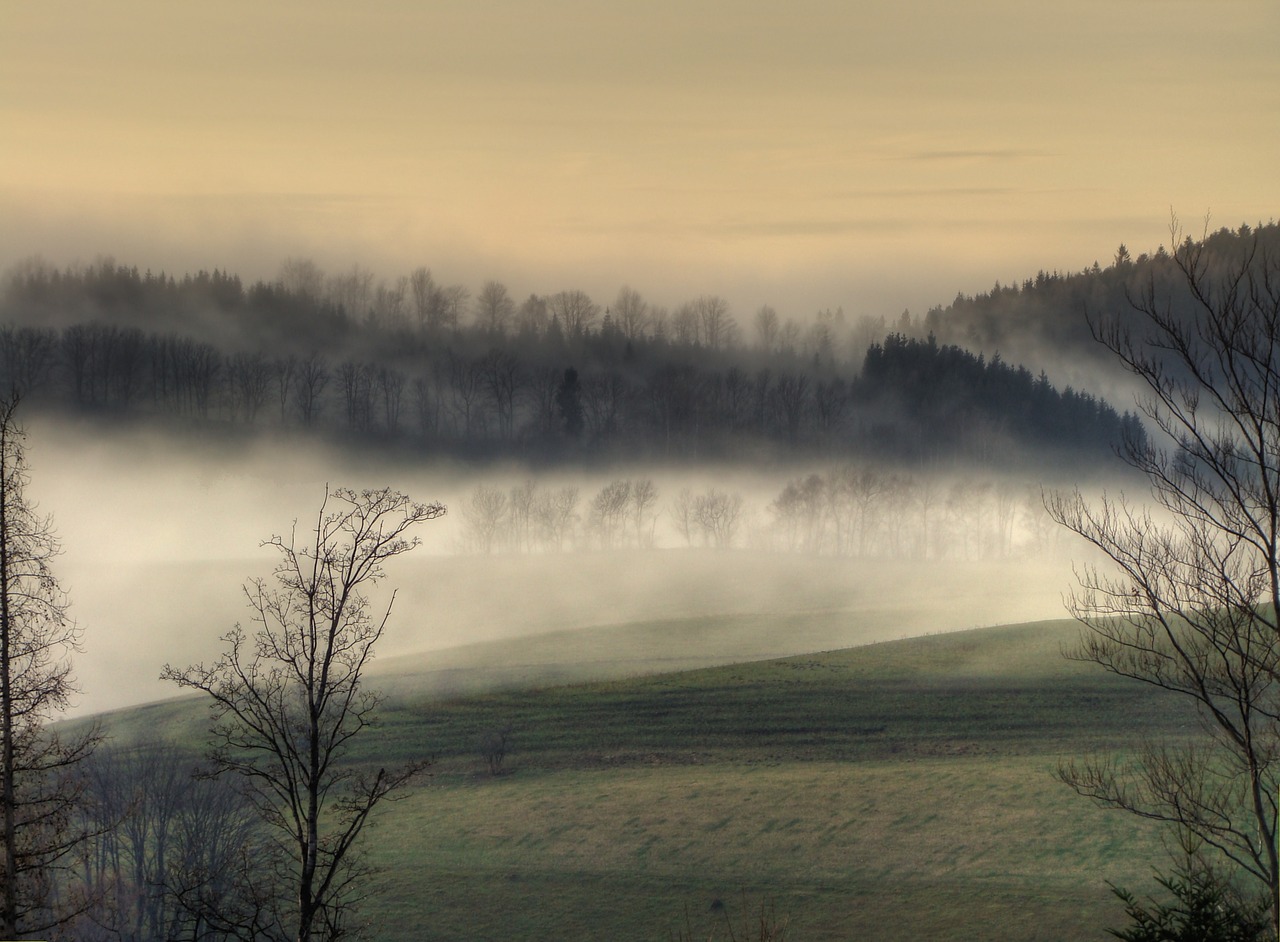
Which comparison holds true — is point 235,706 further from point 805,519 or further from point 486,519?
point 805,519

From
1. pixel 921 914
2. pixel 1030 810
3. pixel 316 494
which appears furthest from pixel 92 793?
pixel 316 494

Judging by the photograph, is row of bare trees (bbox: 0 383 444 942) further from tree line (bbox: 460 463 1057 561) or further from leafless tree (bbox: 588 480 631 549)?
leafless tree (bbox: 588 480 631 549)

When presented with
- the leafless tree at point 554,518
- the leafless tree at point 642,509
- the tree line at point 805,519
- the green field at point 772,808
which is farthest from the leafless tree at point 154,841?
the leafless tree at point 642,509

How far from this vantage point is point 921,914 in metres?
39.8

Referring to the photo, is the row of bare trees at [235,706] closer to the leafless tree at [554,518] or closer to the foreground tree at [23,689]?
the foreground tree at [23,689]

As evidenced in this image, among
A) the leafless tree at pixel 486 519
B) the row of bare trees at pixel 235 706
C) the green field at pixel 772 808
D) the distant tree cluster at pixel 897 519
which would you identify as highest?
the leafless tree at pixel 486 519

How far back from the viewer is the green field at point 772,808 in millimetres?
41031

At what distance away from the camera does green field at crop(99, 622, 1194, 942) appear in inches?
1615

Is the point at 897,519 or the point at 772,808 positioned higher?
the point at 897,519

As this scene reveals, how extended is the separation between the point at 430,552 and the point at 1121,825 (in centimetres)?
14827

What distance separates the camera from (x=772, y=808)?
2005 inches

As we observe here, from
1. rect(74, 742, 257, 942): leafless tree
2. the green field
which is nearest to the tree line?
the green field

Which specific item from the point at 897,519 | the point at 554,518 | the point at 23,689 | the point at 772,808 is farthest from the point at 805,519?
the point at 23,689

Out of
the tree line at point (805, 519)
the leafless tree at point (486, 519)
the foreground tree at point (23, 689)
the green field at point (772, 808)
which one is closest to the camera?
the foreground tree at point (23, 689)
